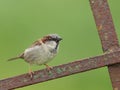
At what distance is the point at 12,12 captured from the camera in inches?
263

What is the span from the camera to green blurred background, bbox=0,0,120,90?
5102 millimetres

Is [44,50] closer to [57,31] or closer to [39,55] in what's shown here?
[39,55]

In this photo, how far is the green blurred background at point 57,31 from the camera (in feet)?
16.7

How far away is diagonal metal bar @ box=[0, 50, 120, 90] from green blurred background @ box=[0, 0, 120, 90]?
2.18m

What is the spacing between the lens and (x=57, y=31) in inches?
243

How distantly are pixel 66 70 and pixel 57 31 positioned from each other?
3.53 m

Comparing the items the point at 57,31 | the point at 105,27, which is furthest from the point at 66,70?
the point at 57,31

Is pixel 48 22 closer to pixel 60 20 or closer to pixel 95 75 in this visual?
pixel 60 20

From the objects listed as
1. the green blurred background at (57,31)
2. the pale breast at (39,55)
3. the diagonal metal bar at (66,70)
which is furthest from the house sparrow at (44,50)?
the green blurred background at (57,31)

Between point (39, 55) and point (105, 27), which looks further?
point (39, 55)

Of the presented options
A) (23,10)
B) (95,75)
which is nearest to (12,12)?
(23,10)

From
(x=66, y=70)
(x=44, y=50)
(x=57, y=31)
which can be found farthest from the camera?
(x=57, y=31)

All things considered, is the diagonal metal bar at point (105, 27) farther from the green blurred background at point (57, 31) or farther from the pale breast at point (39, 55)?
the green blurred background at point (57, 31)

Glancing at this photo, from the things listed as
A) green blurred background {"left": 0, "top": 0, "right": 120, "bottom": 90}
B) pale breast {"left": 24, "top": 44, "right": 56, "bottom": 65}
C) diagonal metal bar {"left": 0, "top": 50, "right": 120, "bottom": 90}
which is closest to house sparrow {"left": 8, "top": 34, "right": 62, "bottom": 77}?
pale breast {"left": 24, "top": 44, "right": 56, "bottom": 65}
